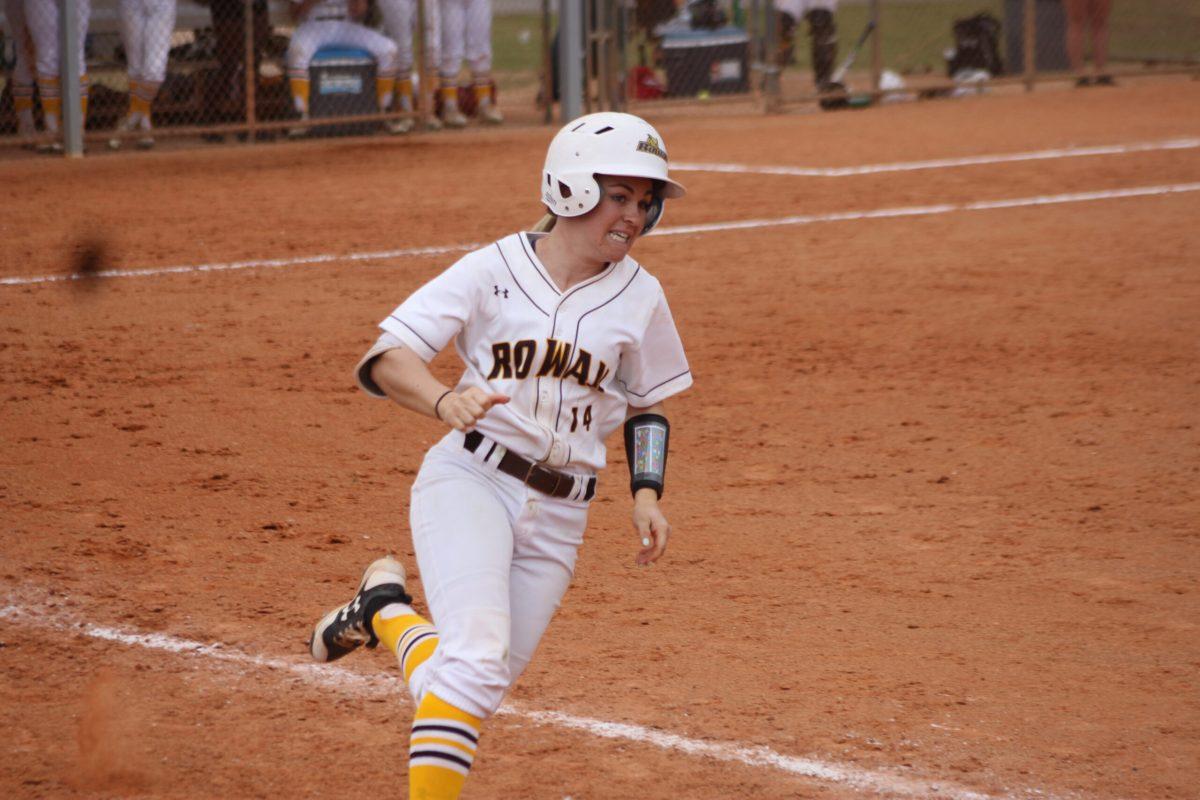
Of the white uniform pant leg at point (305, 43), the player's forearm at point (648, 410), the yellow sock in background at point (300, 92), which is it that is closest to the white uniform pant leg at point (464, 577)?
the player's forearm at point (648, 410)

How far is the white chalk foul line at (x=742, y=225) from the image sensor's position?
10.3m

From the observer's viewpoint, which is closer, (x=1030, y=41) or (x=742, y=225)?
(x=742, y=225)

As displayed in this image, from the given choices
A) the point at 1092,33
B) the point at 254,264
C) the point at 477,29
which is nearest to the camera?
the point at 254,264

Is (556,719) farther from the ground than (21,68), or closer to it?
closer to it

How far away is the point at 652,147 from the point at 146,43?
467 inches

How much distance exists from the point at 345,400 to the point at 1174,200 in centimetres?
816

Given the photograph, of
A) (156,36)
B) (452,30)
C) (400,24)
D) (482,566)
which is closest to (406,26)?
(400,24)

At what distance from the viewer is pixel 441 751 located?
3.29m

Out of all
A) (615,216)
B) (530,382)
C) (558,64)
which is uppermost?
(558,64)

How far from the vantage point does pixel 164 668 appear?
15.1 ft

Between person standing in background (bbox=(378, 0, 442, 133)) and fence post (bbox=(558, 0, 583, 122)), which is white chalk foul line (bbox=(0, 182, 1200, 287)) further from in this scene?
fence post (bbox=(558, 0, 583, 122))

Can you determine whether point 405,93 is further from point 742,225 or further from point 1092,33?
point 1092,33

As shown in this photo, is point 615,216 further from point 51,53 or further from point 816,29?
point 816,29

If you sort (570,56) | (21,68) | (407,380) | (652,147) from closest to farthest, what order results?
1. (407,380)
2. (652,147)
3. (21,68)
4. (570,56)
